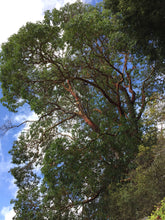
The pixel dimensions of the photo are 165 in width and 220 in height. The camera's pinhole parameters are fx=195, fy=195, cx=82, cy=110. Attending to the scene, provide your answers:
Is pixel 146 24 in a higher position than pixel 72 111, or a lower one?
lower

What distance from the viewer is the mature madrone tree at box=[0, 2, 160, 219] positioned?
7461 mm

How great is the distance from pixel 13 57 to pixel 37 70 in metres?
1.51

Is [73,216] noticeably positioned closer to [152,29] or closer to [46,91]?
[46,91]

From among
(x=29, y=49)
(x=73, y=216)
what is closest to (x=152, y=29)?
(x=29, y=49)

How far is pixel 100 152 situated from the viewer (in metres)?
8.64

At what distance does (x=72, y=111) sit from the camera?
10914 mm

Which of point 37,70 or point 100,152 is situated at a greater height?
point 37,70

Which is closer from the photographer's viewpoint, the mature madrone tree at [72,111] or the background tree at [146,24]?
the background tree at [146,24]

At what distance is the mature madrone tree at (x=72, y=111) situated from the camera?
7.46m

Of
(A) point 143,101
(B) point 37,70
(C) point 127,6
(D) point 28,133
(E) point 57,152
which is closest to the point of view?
(C) point 127,6

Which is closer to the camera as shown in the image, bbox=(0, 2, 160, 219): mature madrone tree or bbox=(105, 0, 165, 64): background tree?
bbox=(105, 0, 165, 64): background tree

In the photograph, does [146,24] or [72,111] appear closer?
[146,24]

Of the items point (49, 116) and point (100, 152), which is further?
point (49, 116)

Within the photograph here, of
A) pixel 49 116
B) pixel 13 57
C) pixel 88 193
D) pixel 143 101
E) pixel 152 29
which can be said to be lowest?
pixel 88 193
